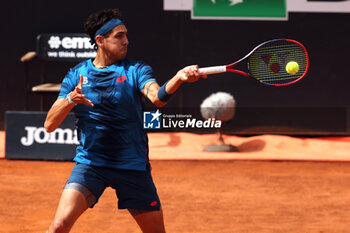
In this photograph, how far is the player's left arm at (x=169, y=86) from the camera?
9.94 ft

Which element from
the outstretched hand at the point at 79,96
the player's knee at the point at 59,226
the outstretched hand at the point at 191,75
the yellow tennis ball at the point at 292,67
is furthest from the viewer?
the yellow tennis ball at the point at 292,67

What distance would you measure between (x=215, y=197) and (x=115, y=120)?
10.6ft

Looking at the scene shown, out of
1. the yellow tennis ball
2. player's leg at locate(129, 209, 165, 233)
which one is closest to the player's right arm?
player's leg at locate(129, 209, 165, 233)

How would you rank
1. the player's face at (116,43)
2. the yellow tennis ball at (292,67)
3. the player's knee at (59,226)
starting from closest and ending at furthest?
the player's knee at (59,226) → the player's face at (116,43) → the yellow tennis ball at (292,67)

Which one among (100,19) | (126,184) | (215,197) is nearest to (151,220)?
(126,184)

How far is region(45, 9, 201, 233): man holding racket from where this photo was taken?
3.43 meters

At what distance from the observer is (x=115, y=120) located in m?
3.47

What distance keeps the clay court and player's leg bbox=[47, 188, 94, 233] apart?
73.7 inches

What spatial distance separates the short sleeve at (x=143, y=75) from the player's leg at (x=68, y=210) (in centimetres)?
70

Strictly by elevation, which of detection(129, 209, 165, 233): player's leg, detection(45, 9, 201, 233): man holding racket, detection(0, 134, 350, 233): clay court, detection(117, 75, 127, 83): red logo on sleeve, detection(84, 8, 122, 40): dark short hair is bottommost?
detection(0, 134, 350, 233): clay court

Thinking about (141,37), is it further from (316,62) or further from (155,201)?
(155,201)

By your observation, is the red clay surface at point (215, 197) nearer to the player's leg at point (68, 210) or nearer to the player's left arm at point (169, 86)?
the player's leg at point (68, 210)

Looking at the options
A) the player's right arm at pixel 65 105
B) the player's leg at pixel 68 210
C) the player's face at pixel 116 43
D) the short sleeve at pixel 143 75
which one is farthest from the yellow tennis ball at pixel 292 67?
the player's leg at pixel 68 210

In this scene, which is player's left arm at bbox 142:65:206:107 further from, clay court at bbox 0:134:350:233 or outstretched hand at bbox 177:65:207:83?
clay court at bbox 0:134:350:233
